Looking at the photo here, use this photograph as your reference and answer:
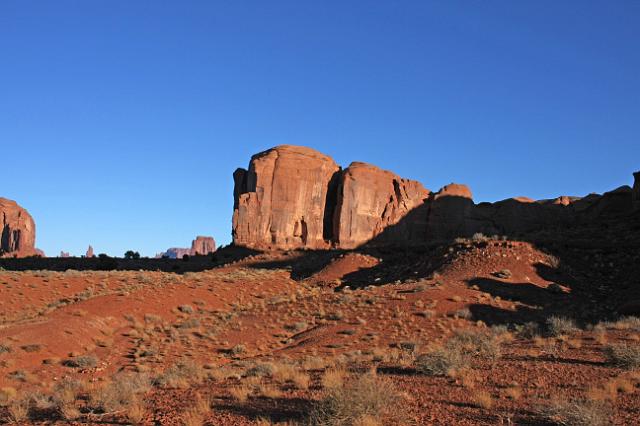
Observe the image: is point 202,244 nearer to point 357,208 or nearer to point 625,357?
point 357,208

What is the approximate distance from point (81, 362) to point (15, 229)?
92.0 meters

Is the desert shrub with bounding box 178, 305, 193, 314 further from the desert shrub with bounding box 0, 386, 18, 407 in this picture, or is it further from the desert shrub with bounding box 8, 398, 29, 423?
the desert shrub with bounding box 8, 398, 29, 423

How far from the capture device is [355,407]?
795 cm

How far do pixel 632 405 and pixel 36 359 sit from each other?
17633mm

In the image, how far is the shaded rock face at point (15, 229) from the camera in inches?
3807

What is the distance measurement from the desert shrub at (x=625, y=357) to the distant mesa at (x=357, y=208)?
5264cm

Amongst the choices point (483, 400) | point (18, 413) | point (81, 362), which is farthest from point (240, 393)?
point (81, 362)

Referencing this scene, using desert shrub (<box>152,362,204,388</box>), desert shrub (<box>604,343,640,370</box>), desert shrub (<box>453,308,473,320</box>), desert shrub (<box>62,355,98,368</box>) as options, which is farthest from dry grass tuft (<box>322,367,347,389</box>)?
desert shrub (<box>453,308,473,320</box>)

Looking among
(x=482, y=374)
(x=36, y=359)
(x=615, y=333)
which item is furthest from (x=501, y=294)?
(x=36, y=359)

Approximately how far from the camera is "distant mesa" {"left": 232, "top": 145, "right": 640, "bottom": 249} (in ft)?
216

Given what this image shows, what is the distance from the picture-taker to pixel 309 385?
A: 1062cm

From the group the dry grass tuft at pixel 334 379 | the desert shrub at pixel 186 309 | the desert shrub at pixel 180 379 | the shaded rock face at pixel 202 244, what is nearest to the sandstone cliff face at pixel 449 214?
the desert shrub at pixel 186 309

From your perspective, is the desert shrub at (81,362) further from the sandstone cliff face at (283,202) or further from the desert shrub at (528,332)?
the sandstone cliff face at (283,202)

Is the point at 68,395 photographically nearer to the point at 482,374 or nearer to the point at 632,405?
the point at 482,374
